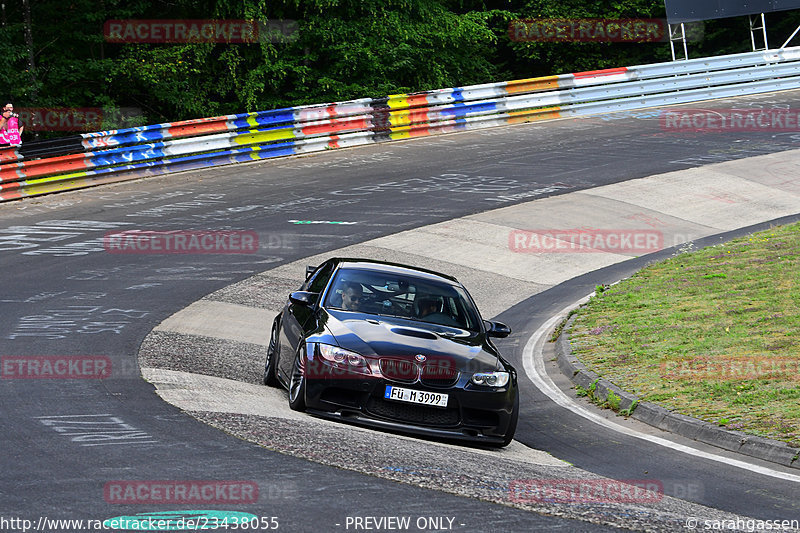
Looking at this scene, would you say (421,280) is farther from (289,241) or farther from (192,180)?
Answer: (192,180)

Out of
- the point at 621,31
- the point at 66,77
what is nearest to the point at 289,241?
the point at 66,77

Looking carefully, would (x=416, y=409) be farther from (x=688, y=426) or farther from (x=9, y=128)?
(x=9, y=128)

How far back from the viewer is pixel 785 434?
915 cm

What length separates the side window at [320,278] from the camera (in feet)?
35.5

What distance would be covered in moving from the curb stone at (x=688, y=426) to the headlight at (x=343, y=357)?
3.32m

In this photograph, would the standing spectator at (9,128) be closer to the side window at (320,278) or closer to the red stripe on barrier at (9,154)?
the red stripe on barrier at (9,154)

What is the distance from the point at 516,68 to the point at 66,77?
20260mm

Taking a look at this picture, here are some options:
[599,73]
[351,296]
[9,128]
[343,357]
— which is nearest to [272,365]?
[351,296]

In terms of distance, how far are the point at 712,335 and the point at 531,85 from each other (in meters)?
19.1

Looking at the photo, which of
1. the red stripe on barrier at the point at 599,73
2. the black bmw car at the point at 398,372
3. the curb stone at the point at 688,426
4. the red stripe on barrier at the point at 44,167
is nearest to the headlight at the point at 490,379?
the black bmw car at the point at 398,372

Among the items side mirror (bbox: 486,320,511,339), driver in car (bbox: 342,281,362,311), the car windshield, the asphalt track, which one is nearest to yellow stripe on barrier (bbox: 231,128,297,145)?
the asphalt track

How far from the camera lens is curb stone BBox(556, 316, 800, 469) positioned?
8883 millimetres

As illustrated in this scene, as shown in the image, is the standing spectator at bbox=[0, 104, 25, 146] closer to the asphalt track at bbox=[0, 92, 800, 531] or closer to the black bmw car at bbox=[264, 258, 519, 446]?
the asphalt track at bbox=[0, 92, 800, 531]

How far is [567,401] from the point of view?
11609 millimetres
